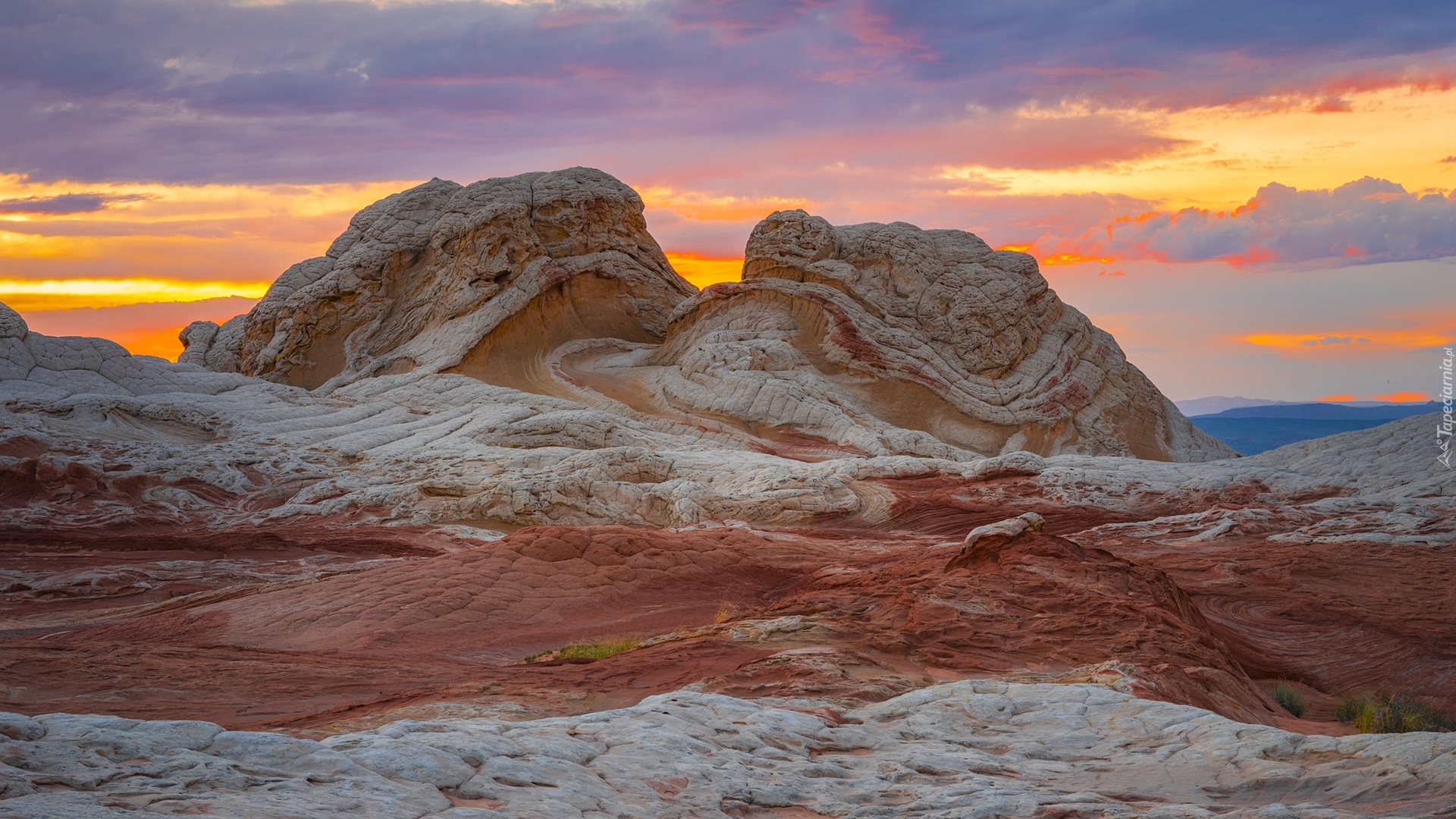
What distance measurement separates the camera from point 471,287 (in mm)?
36844

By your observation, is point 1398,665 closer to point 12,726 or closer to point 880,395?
point 12,726

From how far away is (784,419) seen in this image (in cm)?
3053

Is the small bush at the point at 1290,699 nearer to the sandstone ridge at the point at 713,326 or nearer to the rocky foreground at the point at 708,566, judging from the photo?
the rocky foreground at the point at 708,566

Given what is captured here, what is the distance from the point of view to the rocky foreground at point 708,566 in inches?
231

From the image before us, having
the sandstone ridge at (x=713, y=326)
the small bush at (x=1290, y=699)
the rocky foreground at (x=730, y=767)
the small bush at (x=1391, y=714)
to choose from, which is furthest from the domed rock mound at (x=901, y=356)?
the rocky foreground at (x=730, y=767)

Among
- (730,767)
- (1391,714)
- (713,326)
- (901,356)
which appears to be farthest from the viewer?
(713,326)

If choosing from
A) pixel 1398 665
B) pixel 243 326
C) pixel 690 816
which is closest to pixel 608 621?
pixel 690 816

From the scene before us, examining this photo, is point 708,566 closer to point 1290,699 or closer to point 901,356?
point 1290,699

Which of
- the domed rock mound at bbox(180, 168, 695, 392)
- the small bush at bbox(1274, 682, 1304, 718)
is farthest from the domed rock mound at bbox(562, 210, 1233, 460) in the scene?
the small bush at bbox(1274, 682, 1304, 718)

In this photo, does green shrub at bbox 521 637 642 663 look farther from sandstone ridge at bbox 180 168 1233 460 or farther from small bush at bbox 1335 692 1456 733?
sandstone ridge at bbox 180 168 1233 460

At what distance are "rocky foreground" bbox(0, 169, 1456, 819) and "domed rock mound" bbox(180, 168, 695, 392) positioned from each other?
0.24m

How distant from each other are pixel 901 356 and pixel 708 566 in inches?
796

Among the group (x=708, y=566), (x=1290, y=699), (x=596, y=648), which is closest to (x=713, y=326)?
(x=708, y=566)

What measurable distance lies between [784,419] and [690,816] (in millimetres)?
25196
